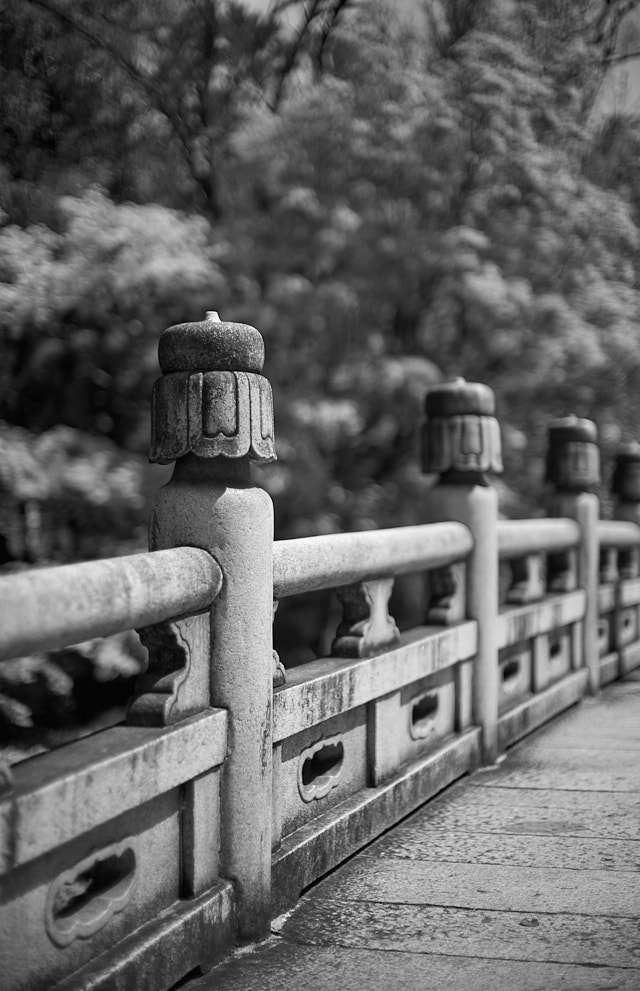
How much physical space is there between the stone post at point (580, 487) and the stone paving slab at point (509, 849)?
3.49 meters

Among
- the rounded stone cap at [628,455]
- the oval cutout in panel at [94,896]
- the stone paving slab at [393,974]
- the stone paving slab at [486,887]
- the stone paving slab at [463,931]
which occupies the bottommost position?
the stone paving slab at [486,887]

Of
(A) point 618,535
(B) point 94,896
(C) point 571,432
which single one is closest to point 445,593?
(C) point 571,432

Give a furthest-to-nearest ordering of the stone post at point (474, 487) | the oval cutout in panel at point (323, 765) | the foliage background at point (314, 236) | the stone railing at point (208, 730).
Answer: the foliage background at point (314, 236) < the stone post at point (474, 487) < the oval cutout in panel at point (323, 765) < the stone railing at point (208, 730)

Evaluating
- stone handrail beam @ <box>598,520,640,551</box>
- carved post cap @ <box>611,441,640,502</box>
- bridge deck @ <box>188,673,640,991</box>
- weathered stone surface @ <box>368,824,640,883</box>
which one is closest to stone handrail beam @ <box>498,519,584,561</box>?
stone handrail beam @ <box>598,520,640,551</box>

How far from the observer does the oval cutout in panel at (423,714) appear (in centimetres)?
460

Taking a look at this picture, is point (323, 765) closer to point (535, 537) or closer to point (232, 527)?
point (232, 527)

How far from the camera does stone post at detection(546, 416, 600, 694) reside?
7.32 meters

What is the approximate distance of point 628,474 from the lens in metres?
9.66

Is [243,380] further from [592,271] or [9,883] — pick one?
[592,271]

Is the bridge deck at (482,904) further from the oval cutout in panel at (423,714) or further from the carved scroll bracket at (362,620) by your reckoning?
the carved scroll bracket at (362,620)

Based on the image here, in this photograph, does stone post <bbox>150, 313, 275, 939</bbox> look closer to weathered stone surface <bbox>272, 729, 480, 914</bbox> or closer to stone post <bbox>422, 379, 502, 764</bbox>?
weathered stone surface <bbox>272, 729, 480, 914</bbox>

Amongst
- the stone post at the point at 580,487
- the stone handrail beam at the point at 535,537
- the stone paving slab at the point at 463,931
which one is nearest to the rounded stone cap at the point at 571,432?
the stone post at the point at 580,487

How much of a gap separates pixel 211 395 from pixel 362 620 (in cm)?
146

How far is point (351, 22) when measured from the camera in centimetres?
1215
